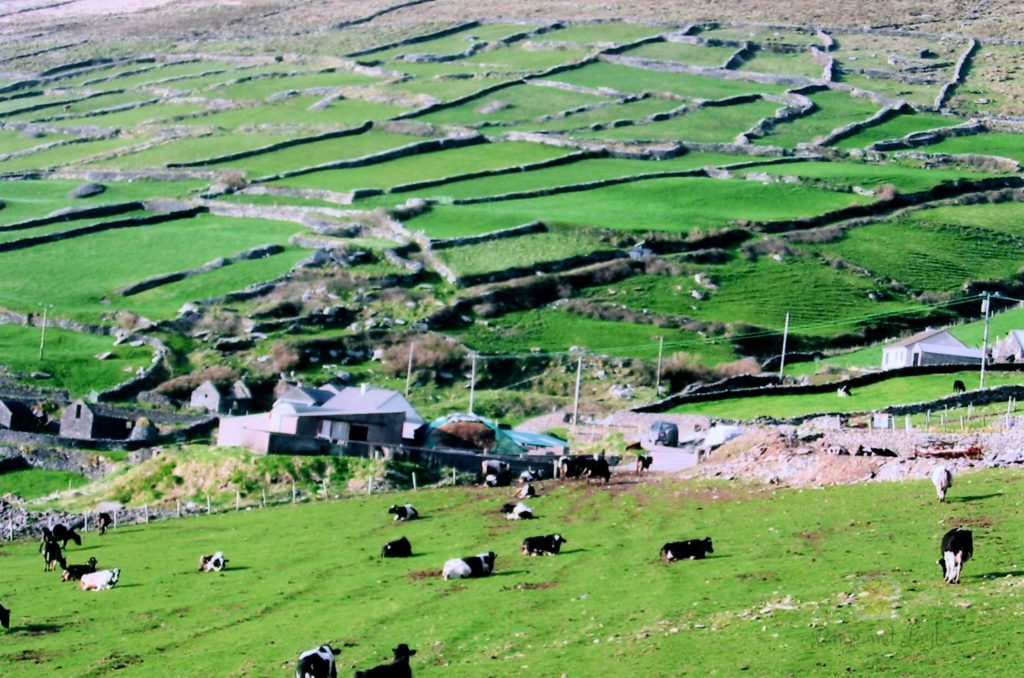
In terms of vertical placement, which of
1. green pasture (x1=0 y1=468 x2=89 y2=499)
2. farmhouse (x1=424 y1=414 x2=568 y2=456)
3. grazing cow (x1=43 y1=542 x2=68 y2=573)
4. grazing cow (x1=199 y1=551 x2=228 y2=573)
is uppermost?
grazing cow (x1=199 y1=551 x2=228 y2=573)

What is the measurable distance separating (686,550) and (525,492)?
14.9 metres

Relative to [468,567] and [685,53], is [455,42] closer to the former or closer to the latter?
[685,53]

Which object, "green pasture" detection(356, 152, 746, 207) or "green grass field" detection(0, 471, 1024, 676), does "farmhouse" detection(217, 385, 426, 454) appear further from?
"green pasture" detection(356, 152, 746, 207)

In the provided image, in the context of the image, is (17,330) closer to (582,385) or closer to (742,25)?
(582,385)

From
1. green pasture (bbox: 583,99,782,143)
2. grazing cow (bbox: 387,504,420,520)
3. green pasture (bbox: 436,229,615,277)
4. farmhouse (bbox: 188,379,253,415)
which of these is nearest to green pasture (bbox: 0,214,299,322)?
farmhouse (bbox: 188,379,253,415)

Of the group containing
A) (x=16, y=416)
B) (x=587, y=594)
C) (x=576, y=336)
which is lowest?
(x=576, y=336)

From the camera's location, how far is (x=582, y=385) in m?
82.8

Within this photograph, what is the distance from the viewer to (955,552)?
3053cm

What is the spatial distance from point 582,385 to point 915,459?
3841 cm

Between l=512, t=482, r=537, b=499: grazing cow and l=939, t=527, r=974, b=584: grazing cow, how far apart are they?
71.9 ft

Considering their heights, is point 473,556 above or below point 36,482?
above

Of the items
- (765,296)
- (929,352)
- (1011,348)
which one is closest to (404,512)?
(929,352)

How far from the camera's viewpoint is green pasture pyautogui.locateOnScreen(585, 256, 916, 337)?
92.2 metres

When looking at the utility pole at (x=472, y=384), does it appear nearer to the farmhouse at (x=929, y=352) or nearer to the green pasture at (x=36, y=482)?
the green pasture at (x=36, y=482)
